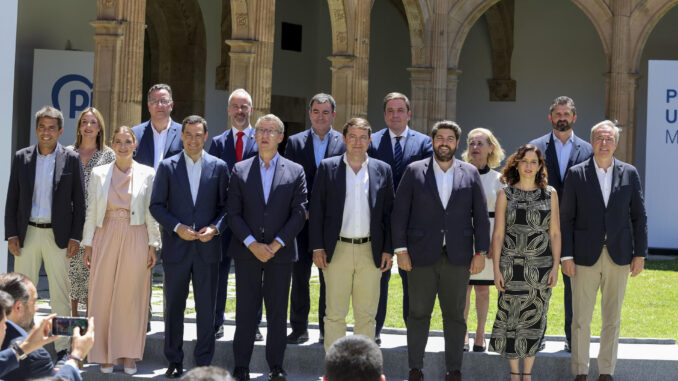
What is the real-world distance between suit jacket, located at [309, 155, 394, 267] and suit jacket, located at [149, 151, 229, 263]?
619 millimetres

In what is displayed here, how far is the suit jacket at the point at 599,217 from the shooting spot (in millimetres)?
6461

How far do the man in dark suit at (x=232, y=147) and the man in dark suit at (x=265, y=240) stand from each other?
439 millimetres

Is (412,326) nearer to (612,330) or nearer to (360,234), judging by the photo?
(360,234)

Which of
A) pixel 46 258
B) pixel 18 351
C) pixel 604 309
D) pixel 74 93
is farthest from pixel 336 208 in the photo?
pixel 74 93

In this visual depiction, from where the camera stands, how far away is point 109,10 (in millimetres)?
11859

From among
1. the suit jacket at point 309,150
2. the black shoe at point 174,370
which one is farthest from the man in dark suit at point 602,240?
the black shoe at point 174,370

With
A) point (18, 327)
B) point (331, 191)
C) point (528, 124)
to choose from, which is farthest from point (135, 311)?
point (528, 124)

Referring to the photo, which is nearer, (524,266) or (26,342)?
(26,342)

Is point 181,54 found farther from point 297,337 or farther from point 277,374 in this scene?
point 277,374

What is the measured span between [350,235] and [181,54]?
13840 mm

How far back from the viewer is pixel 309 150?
23.3 feet

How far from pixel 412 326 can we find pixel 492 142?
1.44 metres

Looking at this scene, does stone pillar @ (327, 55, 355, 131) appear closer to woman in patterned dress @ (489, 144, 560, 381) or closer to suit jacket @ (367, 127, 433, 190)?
suit jacket @ (367, 127, 433, 190)

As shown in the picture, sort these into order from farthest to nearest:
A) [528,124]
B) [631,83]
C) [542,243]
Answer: [528,124] → [631,83] → [542,243]
